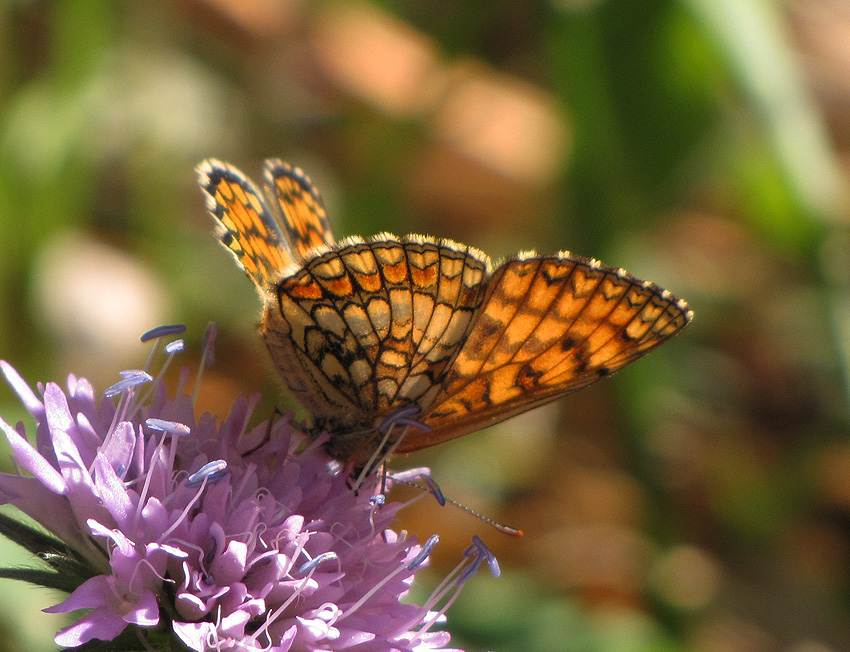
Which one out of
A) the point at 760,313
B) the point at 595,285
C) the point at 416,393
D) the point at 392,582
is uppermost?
the point at 760,313

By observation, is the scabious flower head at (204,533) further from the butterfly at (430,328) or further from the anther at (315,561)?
the butterfly at (430,328)

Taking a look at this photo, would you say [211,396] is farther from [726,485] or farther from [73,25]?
[726,485]

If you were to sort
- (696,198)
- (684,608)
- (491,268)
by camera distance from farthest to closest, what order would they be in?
(696,198) → (684,608) → (491,268)

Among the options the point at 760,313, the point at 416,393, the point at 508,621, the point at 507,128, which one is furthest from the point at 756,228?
the point at 416,393

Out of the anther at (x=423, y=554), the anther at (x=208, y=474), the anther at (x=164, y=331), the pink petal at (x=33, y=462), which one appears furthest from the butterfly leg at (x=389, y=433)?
the pink petal at (x=33, y=462)

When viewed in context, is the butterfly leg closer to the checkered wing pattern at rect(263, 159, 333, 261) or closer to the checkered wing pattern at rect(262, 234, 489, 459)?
the checkered wing pattern at rect(262, 234, 489, 459)

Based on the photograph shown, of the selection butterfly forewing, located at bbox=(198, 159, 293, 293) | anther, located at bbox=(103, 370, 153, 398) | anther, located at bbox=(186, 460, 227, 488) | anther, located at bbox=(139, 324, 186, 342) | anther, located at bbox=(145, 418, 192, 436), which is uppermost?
butterfly forewing, located at bbox=(198, 159, 293, 293)

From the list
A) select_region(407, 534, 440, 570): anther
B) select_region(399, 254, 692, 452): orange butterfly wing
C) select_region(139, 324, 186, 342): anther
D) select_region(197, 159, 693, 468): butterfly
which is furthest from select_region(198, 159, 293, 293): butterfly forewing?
select_region(407, 534, 440, 570): anther
